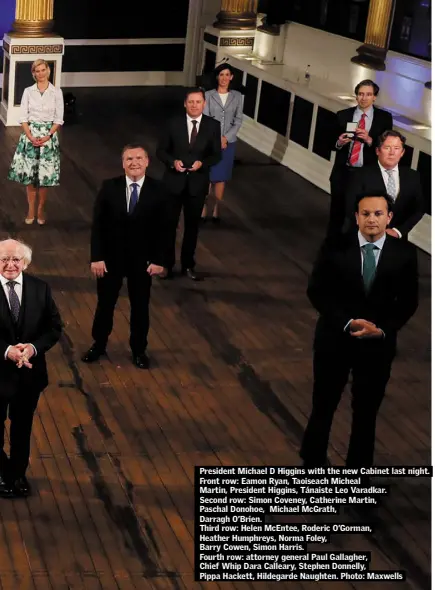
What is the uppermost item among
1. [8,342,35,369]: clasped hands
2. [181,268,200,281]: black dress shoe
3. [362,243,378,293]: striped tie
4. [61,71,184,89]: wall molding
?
[362,243,378,293]: striped tie

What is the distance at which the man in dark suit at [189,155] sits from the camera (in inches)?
310

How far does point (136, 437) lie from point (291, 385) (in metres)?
1.24

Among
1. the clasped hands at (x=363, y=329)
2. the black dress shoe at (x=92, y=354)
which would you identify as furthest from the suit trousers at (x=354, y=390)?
the black dress shoe at (x=92, y=354)

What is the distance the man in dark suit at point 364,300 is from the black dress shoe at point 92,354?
2024 millimetres

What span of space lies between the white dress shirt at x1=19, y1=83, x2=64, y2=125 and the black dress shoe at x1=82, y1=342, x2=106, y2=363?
111 inches

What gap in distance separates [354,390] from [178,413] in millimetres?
1385

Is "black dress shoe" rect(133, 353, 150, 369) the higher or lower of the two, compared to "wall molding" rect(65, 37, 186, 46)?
lower

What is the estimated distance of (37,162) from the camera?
9148 mm

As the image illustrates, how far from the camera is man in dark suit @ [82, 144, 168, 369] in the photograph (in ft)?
20.9

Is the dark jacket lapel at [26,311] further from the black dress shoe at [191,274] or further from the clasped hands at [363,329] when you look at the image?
the black dress shoe at [191,274]

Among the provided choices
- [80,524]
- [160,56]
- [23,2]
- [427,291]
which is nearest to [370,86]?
[427,291]

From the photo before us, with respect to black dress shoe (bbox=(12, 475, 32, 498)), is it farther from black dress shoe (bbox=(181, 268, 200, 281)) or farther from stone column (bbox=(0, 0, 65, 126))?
stone column (bbox=(0, 0, 65, 126))

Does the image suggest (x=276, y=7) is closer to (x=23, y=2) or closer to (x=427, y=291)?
(x=23, y=2)

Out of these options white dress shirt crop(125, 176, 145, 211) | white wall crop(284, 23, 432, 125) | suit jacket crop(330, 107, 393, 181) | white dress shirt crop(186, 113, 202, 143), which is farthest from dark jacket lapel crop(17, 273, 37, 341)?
white wall crop(284, 23, 432, 125)
